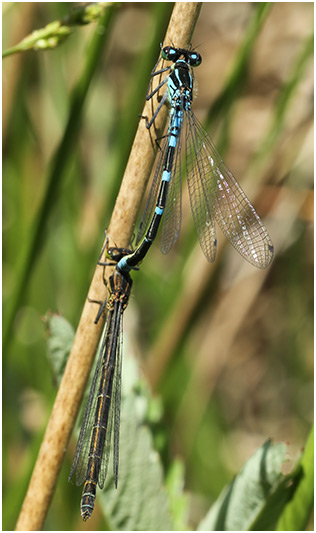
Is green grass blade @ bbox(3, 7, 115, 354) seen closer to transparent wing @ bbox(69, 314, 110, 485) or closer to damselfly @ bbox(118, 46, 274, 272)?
damselfly @ bbox(118, 46, 274, 272)

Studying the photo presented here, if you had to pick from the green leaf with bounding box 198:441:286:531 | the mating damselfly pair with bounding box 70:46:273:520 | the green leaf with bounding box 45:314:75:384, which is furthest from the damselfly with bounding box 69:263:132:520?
the green leaf with bounding box 198:441:286:531

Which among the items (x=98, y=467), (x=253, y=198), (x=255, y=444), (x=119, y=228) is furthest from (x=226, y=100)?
(x=255, y=444)

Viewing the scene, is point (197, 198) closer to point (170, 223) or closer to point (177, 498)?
point (170, 223)

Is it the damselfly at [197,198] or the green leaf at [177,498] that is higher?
the damselfly at [197,198]

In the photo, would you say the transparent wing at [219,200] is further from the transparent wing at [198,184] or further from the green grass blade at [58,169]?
the green grass blade at [58,169]

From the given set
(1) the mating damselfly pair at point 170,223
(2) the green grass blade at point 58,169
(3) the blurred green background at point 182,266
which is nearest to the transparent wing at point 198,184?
(1) the mating damselfly pair at point 170,223

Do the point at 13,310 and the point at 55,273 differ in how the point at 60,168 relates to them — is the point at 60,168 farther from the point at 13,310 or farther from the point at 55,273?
the point at 55,273

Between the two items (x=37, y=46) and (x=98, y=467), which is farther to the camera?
(x=98, y=467)

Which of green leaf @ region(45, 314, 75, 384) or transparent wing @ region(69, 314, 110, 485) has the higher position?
green leaf @ region(45, 314, 75, 384)
